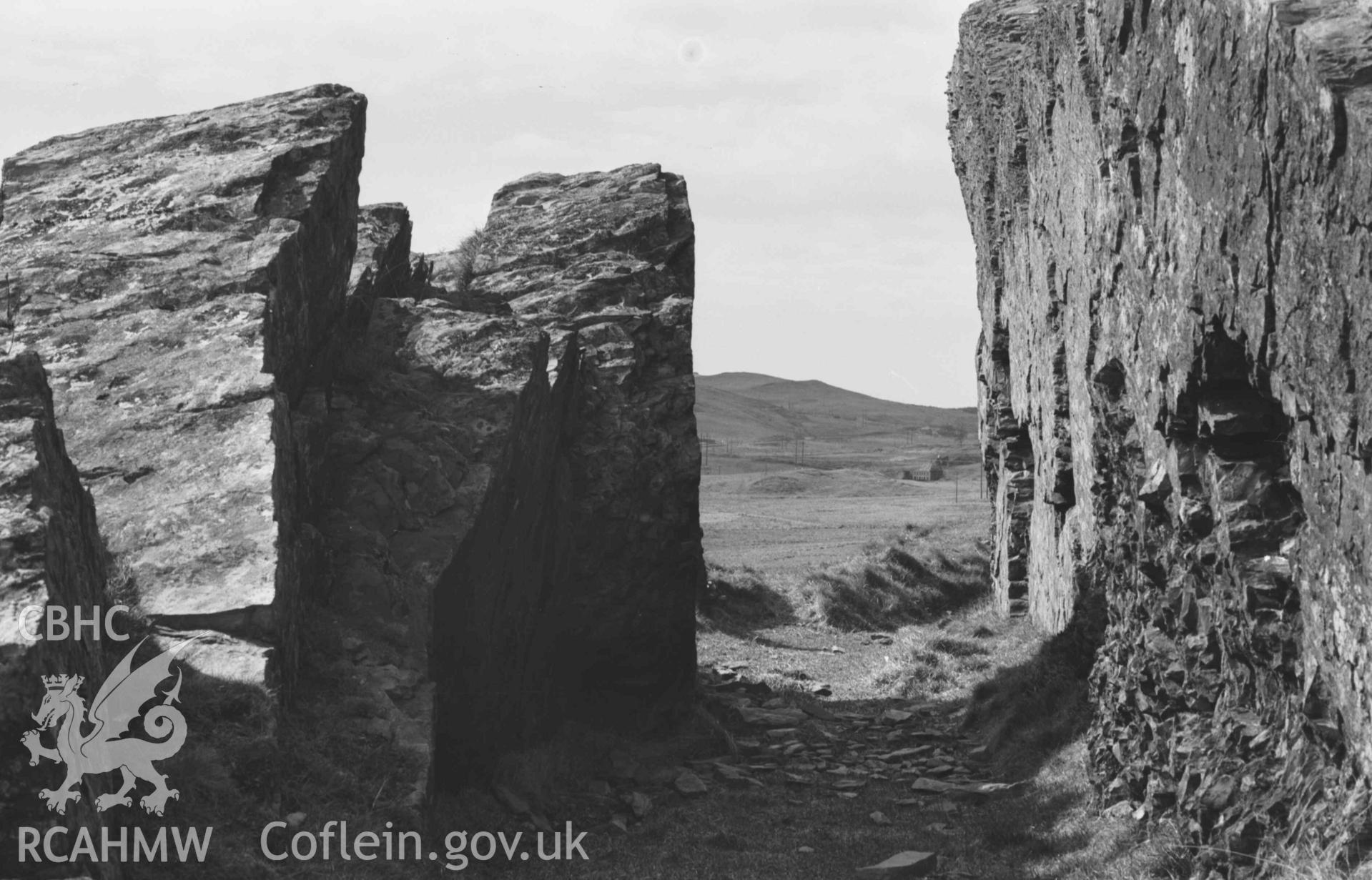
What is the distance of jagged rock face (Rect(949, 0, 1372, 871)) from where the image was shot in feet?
27.9

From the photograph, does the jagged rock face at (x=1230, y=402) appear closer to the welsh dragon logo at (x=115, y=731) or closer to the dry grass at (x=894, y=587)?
the welsh dragon logo at (x=115, y=731)

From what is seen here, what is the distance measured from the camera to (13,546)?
301 inches

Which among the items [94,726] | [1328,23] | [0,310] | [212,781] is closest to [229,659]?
[212,781]

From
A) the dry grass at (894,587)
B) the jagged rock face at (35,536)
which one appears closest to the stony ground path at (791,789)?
the jagged rock face at (35,536)

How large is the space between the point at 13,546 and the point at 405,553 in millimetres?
5630

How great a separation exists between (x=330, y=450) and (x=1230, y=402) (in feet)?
29.1

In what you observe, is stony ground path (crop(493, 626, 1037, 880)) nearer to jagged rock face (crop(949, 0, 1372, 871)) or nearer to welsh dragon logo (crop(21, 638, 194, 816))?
jagged rock face (crop(949, 0, 1372, 871))

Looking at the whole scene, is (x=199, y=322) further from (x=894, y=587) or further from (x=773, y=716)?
(x=894, y=587)

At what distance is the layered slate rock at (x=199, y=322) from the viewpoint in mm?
11133

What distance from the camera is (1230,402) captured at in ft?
36.1

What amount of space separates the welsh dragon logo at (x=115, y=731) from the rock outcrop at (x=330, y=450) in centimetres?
31

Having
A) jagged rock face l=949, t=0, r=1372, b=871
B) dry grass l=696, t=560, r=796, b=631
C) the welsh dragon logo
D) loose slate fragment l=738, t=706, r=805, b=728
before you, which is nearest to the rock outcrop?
the welsh dragon logo

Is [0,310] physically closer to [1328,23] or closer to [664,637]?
[664,637]

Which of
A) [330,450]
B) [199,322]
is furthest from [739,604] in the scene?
[199,322]
